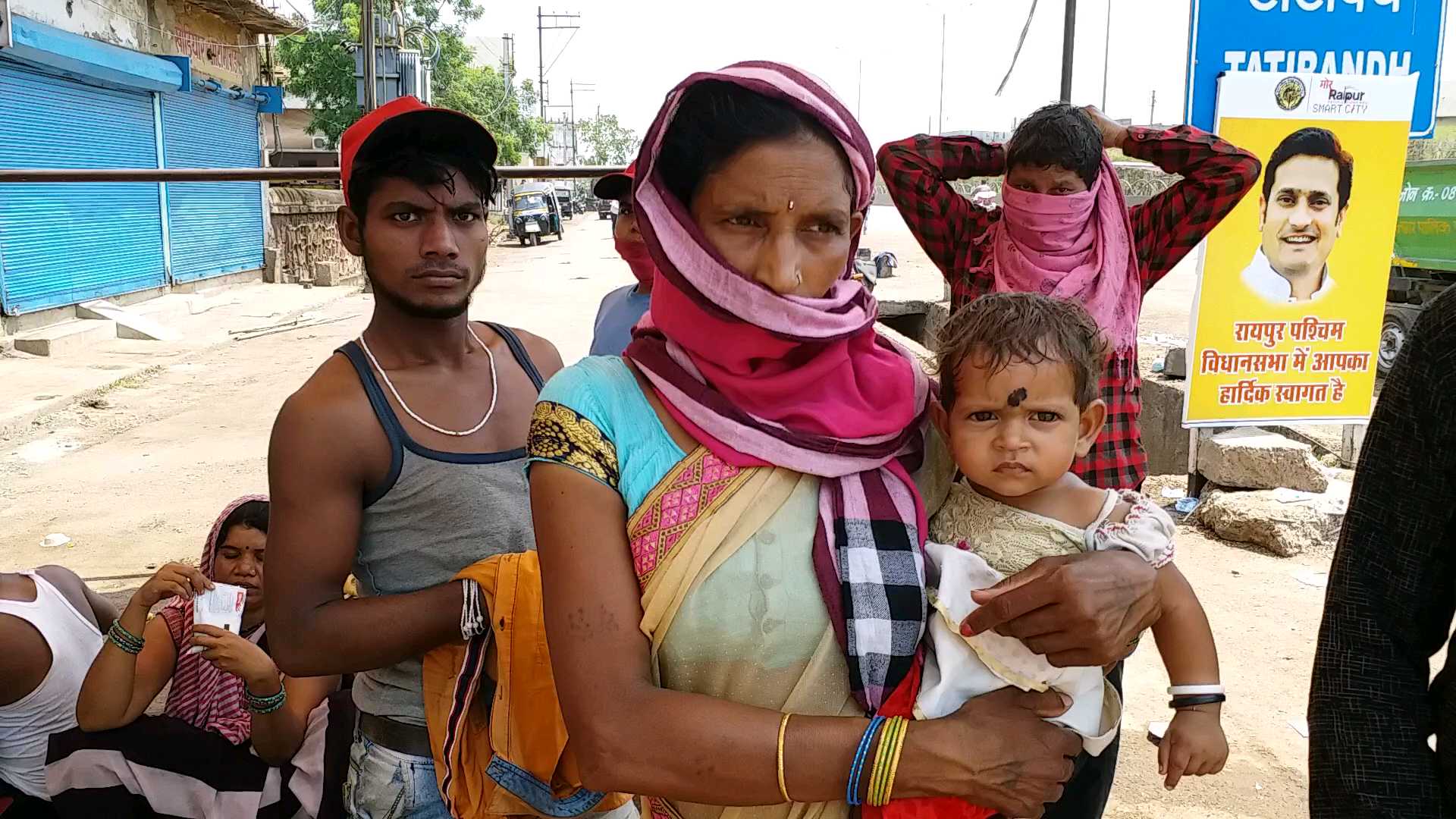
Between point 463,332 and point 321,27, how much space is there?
29984mm

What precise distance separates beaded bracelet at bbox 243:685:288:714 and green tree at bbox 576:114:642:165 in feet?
295

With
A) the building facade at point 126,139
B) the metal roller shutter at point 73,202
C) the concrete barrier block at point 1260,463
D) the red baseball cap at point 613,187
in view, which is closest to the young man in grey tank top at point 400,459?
the red baseball cap at point 613,187

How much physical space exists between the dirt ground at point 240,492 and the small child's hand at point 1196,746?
198 centimetres

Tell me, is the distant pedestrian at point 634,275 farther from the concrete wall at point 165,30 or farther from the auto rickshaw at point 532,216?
the auto rickshaw at point 532,216

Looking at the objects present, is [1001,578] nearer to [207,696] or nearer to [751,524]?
[751,524]

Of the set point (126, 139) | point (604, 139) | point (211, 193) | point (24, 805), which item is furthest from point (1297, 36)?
point (604, 139)

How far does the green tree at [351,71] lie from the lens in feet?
88.3

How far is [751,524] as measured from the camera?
1.27 meters

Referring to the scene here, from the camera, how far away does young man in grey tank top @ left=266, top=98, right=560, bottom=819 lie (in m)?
1.62

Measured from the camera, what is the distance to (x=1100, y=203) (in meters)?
3.07

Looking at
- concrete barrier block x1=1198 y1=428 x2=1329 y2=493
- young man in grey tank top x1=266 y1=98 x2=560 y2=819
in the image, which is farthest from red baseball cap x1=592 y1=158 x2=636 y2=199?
concrete barrier block x1=1198 y1=428 x2=1329 y2=493

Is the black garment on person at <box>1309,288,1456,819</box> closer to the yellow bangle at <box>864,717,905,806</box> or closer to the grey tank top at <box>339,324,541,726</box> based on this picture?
the yellow bangle at <box>864,717,905,806</box>

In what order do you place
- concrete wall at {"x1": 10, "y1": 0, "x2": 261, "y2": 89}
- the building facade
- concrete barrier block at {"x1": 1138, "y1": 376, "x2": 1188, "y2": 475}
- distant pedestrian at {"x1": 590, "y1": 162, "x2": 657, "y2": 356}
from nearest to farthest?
distant pedestrian at {"x1": 590, "y1": 162, "x2": 657, "y2": 356}
concrete barrier block at {"x1": 1138, "y1": 376, "x2": 1188, "y2": 475}
the building facade
concrete wall at {"x1": 10, "y1": 0, "x2": 261, "y2": 89}

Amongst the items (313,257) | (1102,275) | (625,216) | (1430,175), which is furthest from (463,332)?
(313,257)
